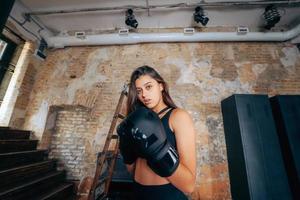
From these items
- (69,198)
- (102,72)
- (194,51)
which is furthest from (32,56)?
(194,51)

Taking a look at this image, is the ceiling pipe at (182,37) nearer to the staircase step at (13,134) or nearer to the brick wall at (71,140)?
the brick wall at (71,140)

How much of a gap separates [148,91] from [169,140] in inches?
Answer: 16.5

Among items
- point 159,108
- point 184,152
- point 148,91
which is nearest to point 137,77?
point 148,91

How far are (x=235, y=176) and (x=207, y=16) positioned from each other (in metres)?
3.53

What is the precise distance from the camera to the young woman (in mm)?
1006

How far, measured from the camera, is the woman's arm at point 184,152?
98 centimetres

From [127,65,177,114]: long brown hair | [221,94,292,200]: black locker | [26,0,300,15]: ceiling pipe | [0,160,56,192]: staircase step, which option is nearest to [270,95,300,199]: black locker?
[221,94,292,200]: black locker

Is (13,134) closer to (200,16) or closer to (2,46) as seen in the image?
(2,46)

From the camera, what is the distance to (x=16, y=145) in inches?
126

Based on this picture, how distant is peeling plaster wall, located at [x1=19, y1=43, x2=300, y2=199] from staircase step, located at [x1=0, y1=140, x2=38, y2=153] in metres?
0.36

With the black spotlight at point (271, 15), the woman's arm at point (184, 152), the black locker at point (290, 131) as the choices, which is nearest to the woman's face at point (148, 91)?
the woman's arm at point (184, 152)

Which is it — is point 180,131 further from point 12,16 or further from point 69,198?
point 12,16

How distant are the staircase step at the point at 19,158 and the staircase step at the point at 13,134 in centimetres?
53

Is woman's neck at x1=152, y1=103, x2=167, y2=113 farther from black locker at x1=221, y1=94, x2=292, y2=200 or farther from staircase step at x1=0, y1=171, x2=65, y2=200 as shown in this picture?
staircase step at x1=0, y1=171, x2=65, y2=200
